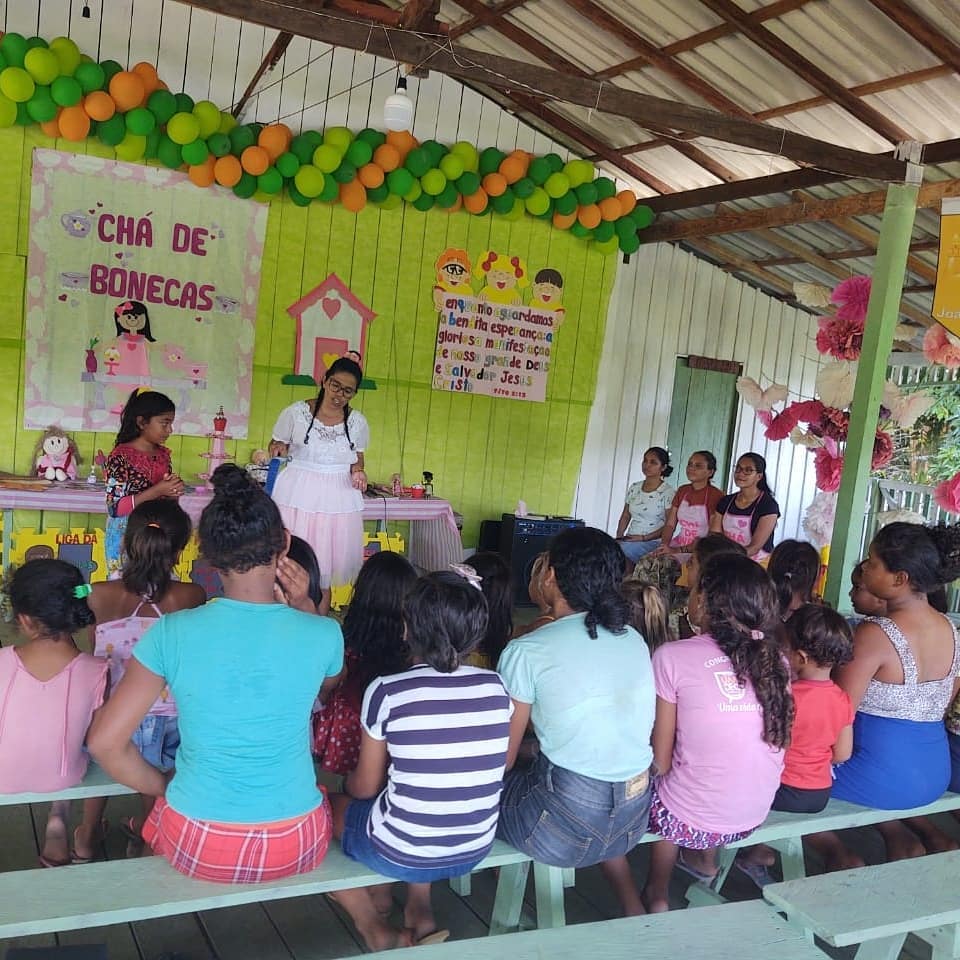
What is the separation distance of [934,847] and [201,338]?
501 centimetres

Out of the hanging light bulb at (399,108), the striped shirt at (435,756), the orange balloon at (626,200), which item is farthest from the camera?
the orange balloon at (626,200)

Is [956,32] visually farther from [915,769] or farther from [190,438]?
[190,438]

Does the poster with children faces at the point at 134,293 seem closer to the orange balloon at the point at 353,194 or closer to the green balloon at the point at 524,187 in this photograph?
the orange balloon at the point at 353,194

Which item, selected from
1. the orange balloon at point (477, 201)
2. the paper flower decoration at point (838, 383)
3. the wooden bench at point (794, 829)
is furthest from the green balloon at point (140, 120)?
the wooden bench at point (794, 829)

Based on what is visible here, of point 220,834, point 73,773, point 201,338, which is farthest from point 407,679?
point 201,338

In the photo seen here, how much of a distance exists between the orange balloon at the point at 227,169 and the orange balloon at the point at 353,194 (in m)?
0.70

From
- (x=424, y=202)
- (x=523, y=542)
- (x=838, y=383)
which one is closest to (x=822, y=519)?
(x=838, y=383)

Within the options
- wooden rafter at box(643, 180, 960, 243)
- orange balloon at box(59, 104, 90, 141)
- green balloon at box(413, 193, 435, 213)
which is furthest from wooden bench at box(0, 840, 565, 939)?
green balloon at box(413, 193, 435, 213)

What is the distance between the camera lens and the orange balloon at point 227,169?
5.73 m

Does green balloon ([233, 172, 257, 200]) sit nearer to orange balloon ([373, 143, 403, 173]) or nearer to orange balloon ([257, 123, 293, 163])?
orange balloon ([257, 123, 293, 163])

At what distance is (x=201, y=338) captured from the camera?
6.22 metres

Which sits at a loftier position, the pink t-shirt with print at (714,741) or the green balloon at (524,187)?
the green balloon at (524,187)

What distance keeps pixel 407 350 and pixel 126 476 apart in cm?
322

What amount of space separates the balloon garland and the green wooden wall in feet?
0.77
